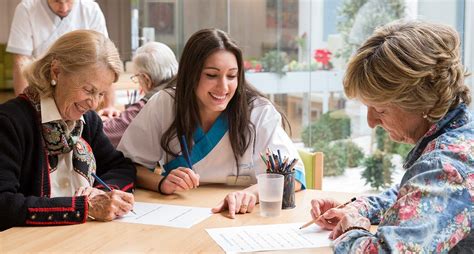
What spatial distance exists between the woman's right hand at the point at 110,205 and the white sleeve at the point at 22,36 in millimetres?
2014

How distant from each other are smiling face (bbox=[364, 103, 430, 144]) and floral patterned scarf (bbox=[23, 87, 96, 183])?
0.92 metres

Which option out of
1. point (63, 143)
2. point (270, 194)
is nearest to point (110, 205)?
point (63, 143)

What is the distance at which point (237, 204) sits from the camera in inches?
71.2

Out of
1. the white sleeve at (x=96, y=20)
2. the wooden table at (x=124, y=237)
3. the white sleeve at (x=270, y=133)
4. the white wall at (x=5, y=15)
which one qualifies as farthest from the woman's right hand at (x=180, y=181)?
the white wall at (x=5, y=15)

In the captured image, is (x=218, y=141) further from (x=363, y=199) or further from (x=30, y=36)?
(x=30, y=36)

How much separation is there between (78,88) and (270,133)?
0.69 meters

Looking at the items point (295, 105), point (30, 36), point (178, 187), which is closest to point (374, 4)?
point (295, 105)

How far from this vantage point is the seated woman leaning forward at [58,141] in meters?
1.66

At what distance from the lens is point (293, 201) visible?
73.4 inches

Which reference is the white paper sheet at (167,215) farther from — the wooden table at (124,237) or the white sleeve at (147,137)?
the white sleeve at (147,137)

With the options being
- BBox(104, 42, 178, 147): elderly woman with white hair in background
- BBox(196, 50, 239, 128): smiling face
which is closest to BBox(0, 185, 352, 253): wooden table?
BBox(196, 50, 239, 128): smiling face

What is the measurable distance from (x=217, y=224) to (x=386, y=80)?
25.6 inches

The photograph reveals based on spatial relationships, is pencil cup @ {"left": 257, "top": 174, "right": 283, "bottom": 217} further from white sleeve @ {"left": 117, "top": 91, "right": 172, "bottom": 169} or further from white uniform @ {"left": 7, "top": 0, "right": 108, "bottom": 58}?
white uniform @ {"left": 7, "top": 0, "right": 108, "bottom": 58}

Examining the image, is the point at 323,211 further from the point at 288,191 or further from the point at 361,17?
the point at 361,17
